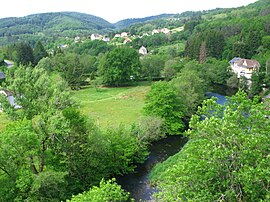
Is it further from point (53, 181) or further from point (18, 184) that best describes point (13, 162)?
point (53, 181)

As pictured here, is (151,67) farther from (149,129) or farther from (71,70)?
(149,129)

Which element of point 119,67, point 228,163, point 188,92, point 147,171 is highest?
point 228,163

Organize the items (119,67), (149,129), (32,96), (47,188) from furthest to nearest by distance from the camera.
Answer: (119,67) < (149,129) < (32,96) < (47,188)

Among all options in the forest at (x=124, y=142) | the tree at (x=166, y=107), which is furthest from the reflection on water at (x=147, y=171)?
the tree at (x=166, y=107)

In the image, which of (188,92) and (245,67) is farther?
(245,67)

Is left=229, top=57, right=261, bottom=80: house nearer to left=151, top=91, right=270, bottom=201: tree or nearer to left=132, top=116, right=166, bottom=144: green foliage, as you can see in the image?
left=132, top=116, right=166, bottom=144: green foliage

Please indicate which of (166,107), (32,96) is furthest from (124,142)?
(166,107)

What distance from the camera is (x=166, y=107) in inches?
1420

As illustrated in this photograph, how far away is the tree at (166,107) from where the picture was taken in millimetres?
35688

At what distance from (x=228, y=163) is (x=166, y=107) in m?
25.9

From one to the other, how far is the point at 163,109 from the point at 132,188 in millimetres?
14399

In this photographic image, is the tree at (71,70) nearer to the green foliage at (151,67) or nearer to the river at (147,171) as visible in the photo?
the green foliage at (151,67)

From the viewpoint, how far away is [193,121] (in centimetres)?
1211

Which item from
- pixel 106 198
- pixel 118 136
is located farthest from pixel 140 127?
pixel 106 198
